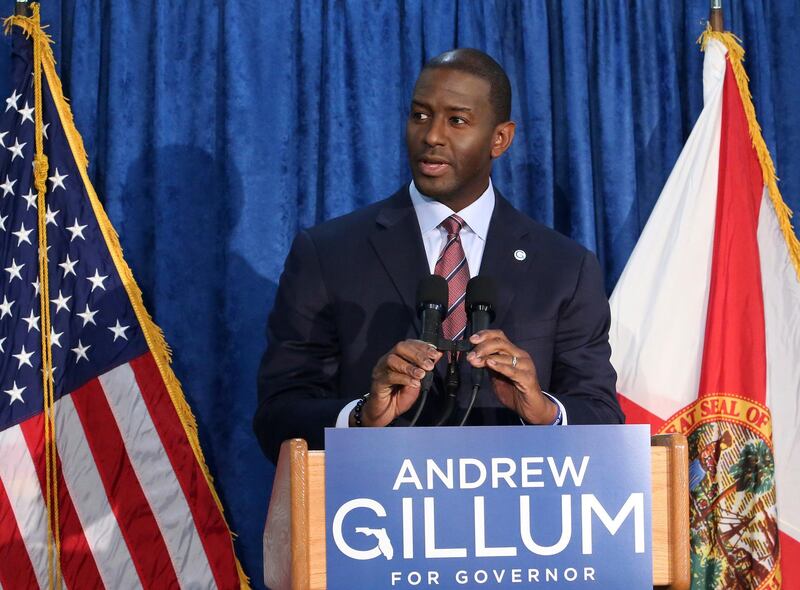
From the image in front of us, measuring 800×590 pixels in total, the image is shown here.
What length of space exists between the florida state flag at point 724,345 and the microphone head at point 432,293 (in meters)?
1.59

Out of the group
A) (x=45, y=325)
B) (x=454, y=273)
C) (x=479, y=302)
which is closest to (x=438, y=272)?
(x=454, y=273)

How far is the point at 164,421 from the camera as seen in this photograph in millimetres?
3221

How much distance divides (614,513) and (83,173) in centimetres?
219

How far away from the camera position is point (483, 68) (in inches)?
103

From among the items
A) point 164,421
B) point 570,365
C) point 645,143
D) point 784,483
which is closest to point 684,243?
point 645,143

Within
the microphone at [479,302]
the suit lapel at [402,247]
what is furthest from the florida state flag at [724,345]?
the microphone at [479,302]

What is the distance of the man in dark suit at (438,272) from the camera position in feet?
7.83

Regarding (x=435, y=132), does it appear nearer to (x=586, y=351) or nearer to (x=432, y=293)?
(x=586, y=351)

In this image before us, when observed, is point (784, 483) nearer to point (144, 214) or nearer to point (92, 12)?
point (144, 214)

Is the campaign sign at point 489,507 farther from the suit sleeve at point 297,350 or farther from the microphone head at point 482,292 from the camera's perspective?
the suit sleeve at point 297,350

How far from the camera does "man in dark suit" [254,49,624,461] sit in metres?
2.39

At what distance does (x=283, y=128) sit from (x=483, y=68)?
1.01m

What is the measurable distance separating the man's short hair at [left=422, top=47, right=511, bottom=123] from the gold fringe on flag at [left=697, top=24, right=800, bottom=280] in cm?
118

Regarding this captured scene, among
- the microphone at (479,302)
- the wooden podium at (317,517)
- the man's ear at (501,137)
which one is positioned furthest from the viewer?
the man's ear at (501,137)
